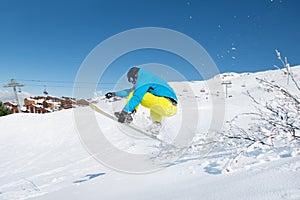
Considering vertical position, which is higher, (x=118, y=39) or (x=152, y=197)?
(x=118, y=39)

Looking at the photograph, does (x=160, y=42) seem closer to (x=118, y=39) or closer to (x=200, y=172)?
(x=118, y=39)

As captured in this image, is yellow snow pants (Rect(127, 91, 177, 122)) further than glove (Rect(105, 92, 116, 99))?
No

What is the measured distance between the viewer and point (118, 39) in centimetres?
600

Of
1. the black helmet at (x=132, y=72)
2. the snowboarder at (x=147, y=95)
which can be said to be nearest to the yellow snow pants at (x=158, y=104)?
the snowboarder at (x=147, y=95)

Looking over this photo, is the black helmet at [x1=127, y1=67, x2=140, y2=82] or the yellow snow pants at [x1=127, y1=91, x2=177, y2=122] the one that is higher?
the black helmet at [x1=127, y1=67, x2=140, y2=82]

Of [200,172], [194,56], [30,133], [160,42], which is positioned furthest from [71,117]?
[200,172]

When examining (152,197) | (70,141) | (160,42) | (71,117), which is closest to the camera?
(152,197)

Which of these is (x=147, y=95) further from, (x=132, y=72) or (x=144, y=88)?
(x=132, y=72)

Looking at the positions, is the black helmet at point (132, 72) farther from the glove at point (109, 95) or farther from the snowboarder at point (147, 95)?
the glove at point (109, 95)

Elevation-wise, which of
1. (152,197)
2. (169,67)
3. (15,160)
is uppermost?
(169,67)

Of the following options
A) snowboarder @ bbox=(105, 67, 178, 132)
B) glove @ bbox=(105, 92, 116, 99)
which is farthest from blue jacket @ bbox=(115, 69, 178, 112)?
glove @ bbox=(105, 92, 116, 99)

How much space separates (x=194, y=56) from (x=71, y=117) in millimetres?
9167

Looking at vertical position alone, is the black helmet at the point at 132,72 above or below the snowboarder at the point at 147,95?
above

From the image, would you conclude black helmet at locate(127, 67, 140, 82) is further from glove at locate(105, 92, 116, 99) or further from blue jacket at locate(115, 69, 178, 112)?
glove at locate(105, 92, 116, 99)
